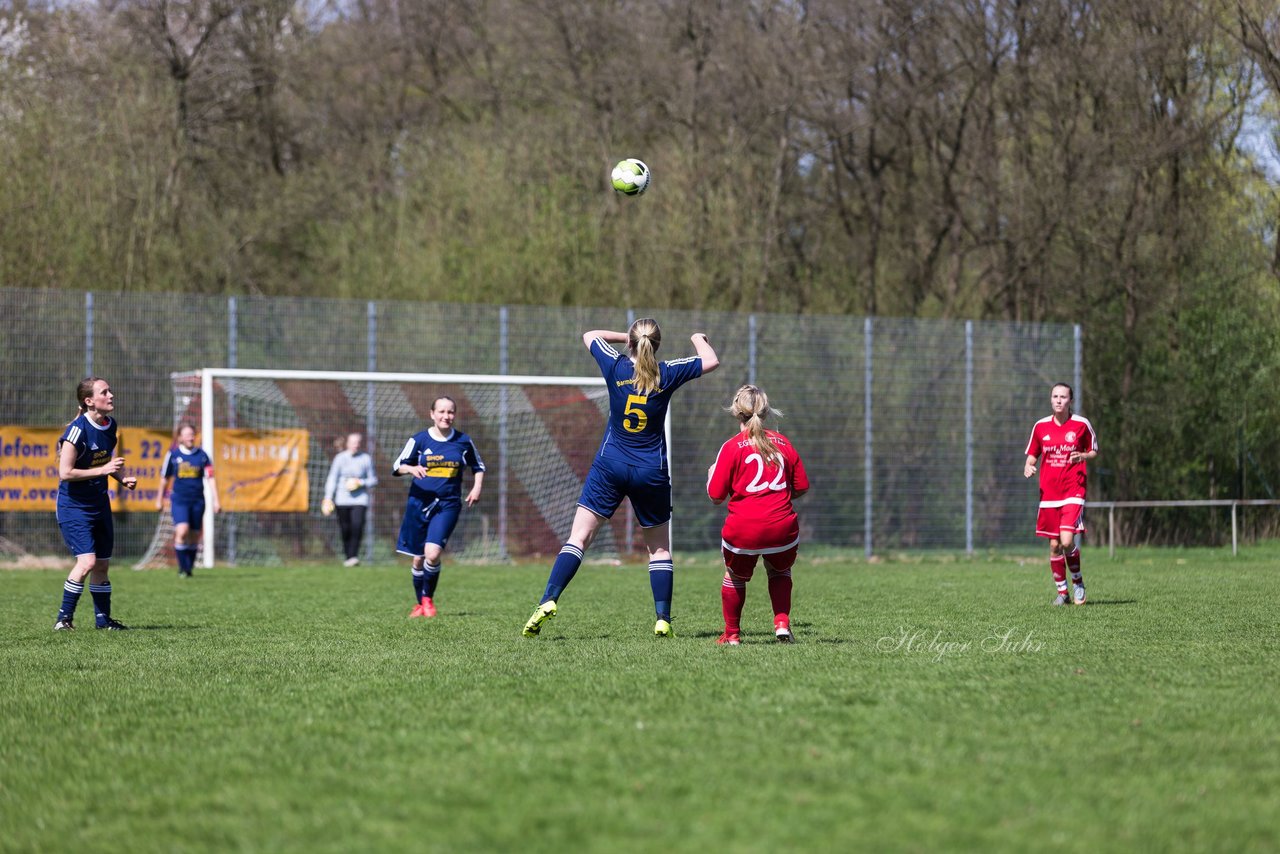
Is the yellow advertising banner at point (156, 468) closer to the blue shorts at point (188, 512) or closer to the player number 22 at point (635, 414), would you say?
the blue shorts at point (188, 512)

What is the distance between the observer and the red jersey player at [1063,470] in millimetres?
13156

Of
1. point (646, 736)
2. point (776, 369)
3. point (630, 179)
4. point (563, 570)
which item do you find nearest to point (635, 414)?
point (563, 570)

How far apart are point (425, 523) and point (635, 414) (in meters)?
3.90

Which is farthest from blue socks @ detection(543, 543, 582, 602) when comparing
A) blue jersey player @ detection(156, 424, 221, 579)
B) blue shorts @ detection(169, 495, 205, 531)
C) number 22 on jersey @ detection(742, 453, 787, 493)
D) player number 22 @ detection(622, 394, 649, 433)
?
blue shorts @ detection(169, 495, 205, 531)

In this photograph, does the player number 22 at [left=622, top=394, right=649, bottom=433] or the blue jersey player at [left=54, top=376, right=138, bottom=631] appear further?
the blue jersey player at [left=54, top=376, right=138, bottom=631]

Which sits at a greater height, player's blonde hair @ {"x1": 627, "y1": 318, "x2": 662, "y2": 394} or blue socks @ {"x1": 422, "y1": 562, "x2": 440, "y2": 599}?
player's blonde hair @ {"x1": 627, "y1": 318, "x2": 662, "y2": 394}

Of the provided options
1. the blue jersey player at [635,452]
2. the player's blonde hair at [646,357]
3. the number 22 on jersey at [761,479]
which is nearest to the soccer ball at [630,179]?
the blue jersey player at [635,452]

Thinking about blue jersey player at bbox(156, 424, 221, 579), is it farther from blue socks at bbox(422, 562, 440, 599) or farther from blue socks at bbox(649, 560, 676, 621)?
blue socks at bbox(649, 560, 676, 621)

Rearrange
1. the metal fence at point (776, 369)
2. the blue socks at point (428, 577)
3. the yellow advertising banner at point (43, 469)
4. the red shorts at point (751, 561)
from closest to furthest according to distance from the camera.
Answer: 1. the red shorts at point (751, 561)
2. the blue socks at point (428, 577)
3. the yellow advertising banner at point (43, 469)
4. the metal fence at point (776, 369)

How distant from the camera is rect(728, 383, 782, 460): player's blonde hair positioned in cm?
889

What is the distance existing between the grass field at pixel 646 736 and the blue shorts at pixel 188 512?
7.13 meters

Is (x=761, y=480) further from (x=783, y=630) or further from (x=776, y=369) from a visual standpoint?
(x=776, y=369)

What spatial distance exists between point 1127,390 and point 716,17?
10.1 metres

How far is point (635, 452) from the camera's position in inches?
373
